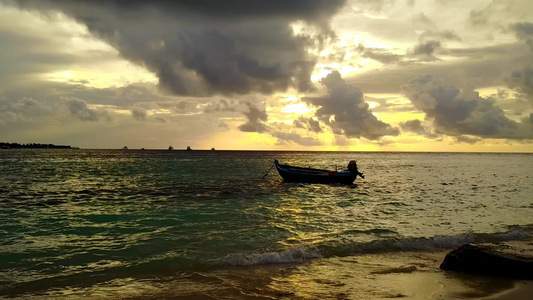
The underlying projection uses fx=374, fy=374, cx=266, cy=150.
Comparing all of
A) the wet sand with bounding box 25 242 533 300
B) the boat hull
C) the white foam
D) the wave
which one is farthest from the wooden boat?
the wet sand with bounding box 25 242 533 300

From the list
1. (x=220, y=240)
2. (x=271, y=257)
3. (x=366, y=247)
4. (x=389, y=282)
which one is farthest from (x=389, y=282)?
(x=220, y=240)

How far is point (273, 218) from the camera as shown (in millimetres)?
18812

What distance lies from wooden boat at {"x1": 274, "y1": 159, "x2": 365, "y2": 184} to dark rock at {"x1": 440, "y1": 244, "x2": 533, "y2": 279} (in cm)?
3131

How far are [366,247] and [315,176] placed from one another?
28.9 m

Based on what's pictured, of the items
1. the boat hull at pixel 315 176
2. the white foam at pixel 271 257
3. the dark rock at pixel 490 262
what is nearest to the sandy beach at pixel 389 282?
the dark rock at pixel 490 262

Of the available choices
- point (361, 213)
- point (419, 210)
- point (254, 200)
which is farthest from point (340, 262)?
point (254, 200)

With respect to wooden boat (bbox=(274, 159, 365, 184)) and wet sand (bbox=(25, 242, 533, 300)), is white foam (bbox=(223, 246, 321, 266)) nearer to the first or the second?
wet sand (bbox=(25, 242, 533, 300))

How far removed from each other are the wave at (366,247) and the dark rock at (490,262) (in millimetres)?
3059

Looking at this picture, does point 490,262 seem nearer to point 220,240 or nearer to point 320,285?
point 320,285

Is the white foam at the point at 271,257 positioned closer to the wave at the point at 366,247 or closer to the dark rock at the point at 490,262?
the wave at the point at 366,247

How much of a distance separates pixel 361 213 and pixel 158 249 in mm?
11921

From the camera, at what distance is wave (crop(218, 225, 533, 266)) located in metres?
11.5

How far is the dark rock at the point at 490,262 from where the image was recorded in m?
9.31

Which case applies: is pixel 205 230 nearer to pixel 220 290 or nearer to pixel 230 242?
pixel 230 242
